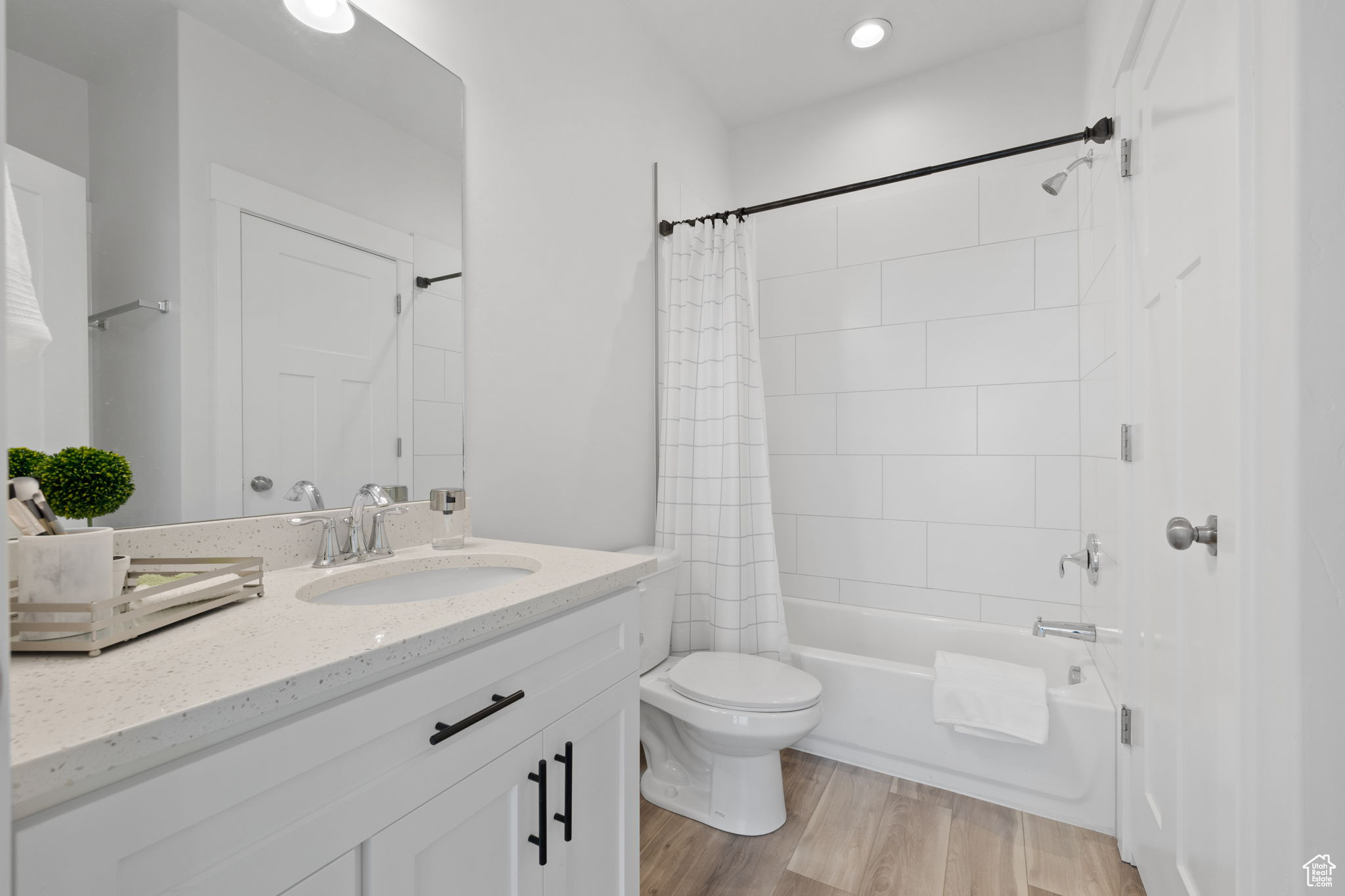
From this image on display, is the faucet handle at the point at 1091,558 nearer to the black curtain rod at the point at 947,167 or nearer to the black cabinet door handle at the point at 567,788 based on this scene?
the black curtain rod at the point at 947,167

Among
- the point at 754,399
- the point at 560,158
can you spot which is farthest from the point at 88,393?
the point at 754,399

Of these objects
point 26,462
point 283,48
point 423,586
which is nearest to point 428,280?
point 283,48

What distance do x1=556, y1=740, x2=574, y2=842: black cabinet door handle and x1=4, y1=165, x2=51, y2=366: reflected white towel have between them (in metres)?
0.88

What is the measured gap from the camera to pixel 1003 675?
177 cm

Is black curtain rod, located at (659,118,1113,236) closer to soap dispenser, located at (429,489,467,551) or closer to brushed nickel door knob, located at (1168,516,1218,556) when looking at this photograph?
brushed nickel door knob, located at (1168,516,1218,556)

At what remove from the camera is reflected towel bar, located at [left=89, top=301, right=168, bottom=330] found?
35.9 inches

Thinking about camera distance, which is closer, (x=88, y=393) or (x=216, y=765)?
(x=216, y=765)

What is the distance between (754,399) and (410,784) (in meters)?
1.69

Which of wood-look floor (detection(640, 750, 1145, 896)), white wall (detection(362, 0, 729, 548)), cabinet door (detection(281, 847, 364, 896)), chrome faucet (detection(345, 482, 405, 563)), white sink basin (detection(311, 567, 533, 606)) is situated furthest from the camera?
white wall (detection(362, 0, 729, 548))

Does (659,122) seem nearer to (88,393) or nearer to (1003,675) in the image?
(88,393)

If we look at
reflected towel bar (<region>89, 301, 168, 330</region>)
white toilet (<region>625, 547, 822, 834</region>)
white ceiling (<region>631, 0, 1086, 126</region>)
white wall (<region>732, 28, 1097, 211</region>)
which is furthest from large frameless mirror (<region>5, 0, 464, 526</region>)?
white wall (<region>732, 28, 1097, 211</region>)

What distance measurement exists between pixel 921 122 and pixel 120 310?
8.87 feet

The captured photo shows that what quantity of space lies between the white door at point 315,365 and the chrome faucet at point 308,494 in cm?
1

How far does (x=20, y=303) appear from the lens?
72 centimetres
